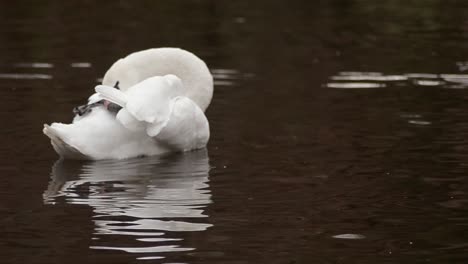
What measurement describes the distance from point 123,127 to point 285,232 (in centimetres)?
283

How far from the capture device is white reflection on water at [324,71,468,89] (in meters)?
14.4

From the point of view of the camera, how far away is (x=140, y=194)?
9.47m

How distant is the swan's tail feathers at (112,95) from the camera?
1064 centimetres

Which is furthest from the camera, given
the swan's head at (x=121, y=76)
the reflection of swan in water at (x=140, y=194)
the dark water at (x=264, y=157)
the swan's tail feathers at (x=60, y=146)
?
the swan's head at (x=121, y=76)

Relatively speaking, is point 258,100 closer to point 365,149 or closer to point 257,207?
point 365,149

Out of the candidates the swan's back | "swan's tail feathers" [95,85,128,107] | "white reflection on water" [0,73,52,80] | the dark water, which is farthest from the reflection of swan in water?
"white reflection on water" [0,73,52,80]

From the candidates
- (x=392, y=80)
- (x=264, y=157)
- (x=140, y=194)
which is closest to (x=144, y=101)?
(x=264, y=157)

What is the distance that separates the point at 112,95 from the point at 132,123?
0.31m

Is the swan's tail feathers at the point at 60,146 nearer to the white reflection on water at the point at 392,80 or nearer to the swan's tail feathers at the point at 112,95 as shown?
the swan's tail feathers at the point at 112,95

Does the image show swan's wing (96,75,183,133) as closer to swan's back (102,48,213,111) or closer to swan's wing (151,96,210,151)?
swan's wing (151,96,210,151)

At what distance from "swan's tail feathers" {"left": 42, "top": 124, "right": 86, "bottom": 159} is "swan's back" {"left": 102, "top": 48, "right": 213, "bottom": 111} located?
1.17m

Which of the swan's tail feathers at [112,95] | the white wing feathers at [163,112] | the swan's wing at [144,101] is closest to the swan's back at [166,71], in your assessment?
the white wing feathers at [163,112]

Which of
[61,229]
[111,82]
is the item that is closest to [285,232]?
[61,229]

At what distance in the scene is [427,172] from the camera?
10.2 m
